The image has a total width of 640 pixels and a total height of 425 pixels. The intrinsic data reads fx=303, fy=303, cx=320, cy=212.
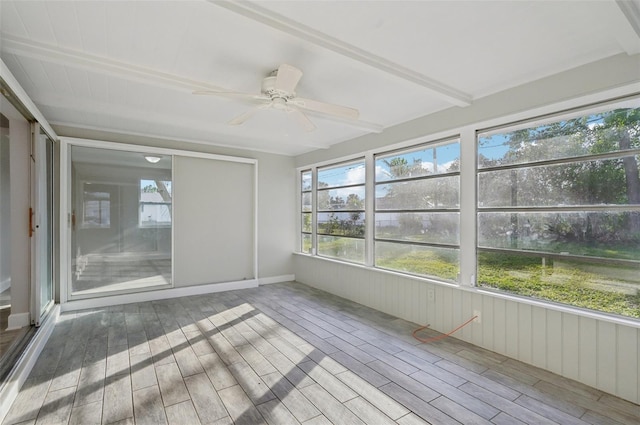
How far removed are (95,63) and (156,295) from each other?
11.3ft

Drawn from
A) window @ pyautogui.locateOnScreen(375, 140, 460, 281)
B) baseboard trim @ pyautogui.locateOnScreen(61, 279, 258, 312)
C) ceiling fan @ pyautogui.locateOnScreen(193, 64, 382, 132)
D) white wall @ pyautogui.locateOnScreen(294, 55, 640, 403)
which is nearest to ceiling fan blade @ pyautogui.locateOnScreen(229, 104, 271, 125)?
ceiling fan @ pyautogui.locateOnScreen(193, 64, 382, 132)

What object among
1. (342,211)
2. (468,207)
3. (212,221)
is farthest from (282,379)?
(212,221)

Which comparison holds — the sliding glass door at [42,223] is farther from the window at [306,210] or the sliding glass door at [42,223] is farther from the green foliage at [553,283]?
the green foliage at [553,283]

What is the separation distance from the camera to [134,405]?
2.14 m

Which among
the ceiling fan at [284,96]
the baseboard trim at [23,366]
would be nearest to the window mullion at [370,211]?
the ceiling fan at [284,96]

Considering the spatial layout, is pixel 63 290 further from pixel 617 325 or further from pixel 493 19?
pixel 617 325

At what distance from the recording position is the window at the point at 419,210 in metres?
3.49

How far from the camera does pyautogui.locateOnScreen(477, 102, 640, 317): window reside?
2312mm

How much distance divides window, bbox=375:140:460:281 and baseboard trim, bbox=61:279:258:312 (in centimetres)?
256

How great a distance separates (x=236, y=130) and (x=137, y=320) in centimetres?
285

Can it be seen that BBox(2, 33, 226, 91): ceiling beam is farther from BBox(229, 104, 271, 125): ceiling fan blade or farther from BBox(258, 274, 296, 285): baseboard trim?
BBox(258, 274, 296, 285): baseboard trim

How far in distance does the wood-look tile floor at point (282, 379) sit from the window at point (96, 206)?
1.31 m

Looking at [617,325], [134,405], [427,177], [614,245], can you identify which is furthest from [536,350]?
[134,405]

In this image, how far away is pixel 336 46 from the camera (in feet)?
7.03
